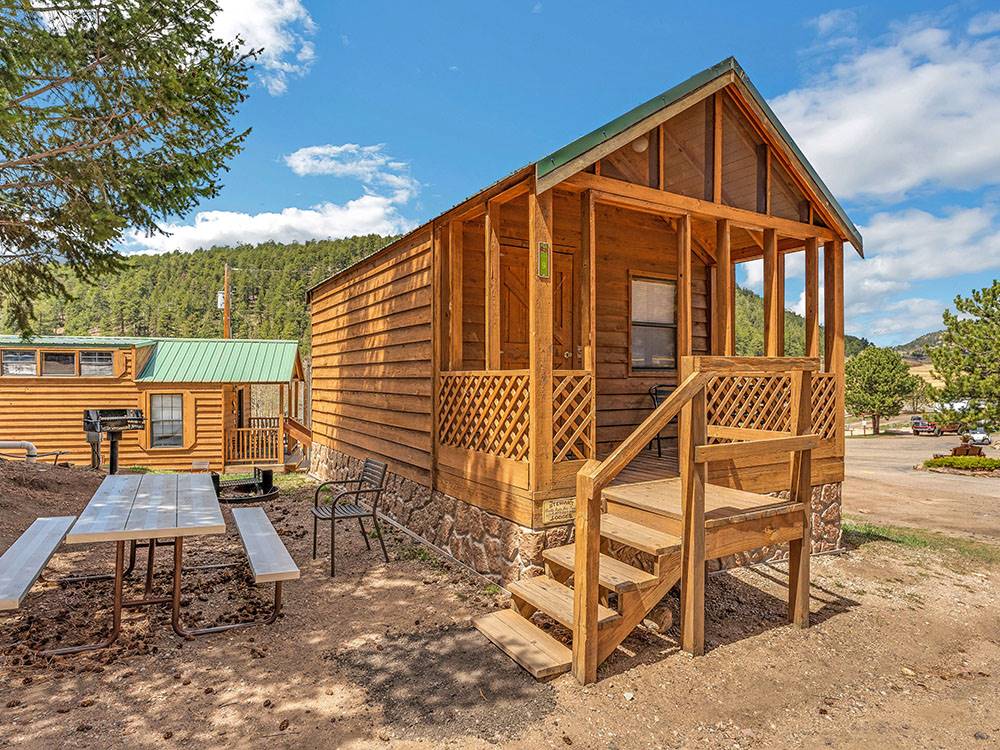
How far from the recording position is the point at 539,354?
4582 millimetres

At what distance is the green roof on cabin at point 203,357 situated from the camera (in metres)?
14.3

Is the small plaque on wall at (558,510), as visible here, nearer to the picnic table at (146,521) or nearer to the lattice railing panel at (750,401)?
the lattice railing panel at (750,401)

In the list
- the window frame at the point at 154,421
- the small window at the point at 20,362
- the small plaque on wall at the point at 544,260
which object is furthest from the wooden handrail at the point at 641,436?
the small window at the point at 20,362

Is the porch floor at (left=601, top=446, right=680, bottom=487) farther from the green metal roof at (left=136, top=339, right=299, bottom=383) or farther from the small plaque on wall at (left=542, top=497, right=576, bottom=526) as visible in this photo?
the green metal roof at (left=136, top=339, right=299, bottom=383)

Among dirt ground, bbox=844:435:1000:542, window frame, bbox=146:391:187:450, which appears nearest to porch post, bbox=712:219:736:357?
dirt ground, bbox=844:435:1000:542

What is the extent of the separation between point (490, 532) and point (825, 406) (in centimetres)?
435

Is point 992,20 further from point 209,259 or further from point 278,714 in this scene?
point 209,259

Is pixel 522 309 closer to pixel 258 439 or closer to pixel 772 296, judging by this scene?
pixel 772 296

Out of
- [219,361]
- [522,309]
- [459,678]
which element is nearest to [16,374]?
[219,361]

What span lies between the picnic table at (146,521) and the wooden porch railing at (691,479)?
8.00 ft

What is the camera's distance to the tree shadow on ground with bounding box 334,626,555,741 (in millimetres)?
2996

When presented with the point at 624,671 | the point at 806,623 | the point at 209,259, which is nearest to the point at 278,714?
the point at 624,671

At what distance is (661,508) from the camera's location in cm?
412

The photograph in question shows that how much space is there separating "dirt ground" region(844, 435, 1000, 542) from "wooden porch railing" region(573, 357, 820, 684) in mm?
5912
